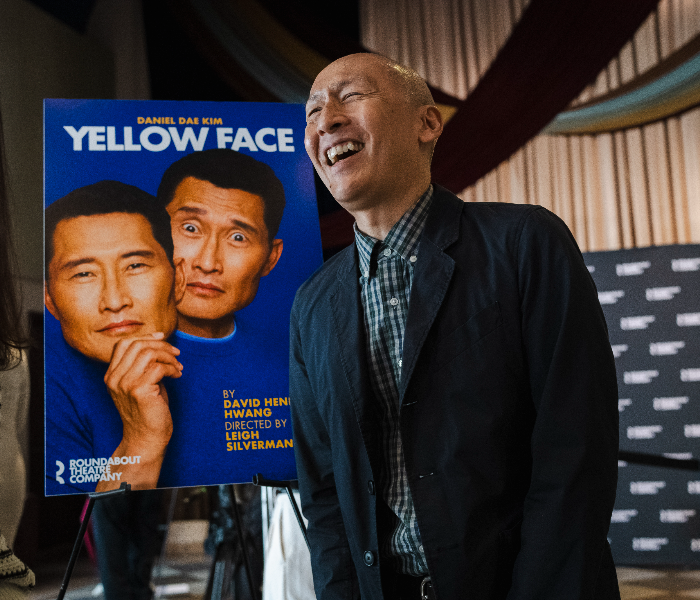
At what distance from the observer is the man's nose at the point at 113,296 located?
5.72ft

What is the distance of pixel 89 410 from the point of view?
5.63ft

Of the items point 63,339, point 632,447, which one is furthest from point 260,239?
point 632,447

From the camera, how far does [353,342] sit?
3.87ft

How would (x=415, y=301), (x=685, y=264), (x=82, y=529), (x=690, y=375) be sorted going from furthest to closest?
(x=685, y=264) → (x=690, y=375) → (x=82, y=529) → (x=415, y=301)

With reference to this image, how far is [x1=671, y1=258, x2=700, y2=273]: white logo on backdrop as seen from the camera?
12.9 feet

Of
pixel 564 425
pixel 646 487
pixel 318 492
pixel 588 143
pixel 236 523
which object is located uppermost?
pixel 588 143

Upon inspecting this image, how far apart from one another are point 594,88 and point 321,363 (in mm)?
3652

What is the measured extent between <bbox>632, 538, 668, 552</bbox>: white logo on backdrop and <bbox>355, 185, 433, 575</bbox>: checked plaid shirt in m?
3.24

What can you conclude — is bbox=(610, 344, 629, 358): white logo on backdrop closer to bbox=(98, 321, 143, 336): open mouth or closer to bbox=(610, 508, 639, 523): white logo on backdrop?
bbox=(610, 508, 639, 523): white logo on backdrop

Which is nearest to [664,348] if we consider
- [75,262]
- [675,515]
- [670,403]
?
[670,403]

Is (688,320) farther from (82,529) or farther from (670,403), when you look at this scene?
(82,529)

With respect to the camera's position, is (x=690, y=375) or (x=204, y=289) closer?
(x=204, y=289)

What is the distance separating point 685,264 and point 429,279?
135 inches

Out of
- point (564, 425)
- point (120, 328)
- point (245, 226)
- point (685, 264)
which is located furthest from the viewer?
point (685, 264)
